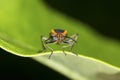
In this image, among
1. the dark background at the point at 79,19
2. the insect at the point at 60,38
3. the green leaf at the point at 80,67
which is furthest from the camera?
the dark background at the point at 79,19

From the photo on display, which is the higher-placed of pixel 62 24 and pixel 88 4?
pixel 88 4

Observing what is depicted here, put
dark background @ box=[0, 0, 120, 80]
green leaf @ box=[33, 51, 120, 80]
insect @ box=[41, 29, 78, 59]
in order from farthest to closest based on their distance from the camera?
dark background @ box=[0, 0, 120, 80] < insect @ box=[41, 29, 78, 59] < green leaf @ box=[33, 51, 120, 80]

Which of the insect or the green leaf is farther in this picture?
the insect

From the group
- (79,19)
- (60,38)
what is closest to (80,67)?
(60,38)

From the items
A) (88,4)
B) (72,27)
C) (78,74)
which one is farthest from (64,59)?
(88,4)

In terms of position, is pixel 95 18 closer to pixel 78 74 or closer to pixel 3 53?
pixel 78 74

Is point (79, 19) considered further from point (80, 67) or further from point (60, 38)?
point (80, 67)

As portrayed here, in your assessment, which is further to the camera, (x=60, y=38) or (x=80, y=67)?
(x=60, y=38)

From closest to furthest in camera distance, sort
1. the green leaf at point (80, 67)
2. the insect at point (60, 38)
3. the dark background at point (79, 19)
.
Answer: the green leaf at point (80, 67) → the insect at point (60, 38) → the dark background at point (79, 19)
